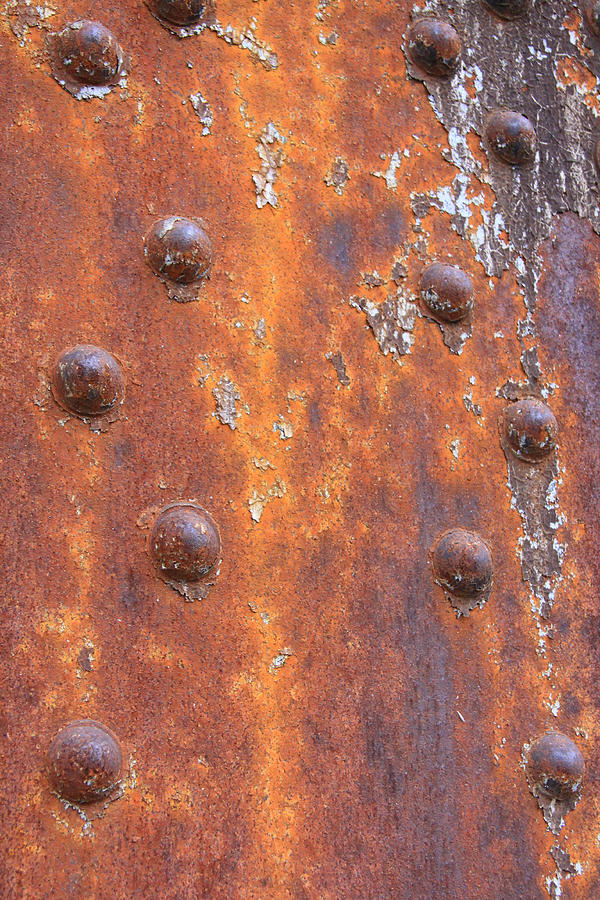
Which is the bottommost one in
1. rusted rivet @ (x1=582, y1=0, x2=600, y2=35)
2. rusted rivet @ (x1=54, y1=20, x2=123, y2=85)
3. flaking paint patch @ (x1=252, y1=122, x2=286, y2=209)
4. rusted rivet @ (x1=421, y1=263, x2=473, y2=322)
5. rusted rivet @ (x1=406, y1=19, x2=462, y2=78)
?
rusted rivet @ (x1=421, y1=263, x2=473, y2=322)

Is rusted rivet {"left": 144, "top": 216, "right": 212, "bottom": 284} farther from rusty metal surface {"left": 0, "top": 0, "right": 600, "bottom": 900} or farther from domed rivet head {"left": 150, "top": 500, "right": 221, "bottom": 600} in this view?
domed rivet head {"left": 150, "top": 500, "right": 221, "bottom": 600}

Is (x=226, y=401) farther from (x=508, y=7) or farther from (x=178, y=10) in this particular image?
(x=508, y=7)

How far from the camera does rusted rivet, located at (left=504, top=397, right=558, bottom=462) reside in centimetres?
102

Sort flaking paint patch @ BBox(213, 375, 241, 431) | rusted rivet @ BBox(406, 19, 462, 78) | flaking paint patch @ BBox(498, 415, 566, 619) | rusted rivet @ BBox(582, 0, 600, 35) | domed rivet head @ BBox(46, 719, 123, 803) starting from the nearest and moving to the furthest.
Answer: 1. domed rivet head @ BBox(46, 719, 123, 803)
2. flaking paint patch @ BBox(213, 375, 241, 431)
3. flaking paint patch @ BBox(498, 415, 566, 619)
4. rusted rivet @ BBox(406, 19, 462, 78)
5. rusted rivet @ BBox(582, 0, 600, 35)

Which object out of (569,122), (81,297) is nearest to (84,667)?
(81,297)

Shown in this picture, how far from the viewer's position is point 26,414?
80cm

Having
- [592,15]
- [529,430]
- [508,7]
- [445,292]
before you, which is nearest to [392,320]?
[445,292]

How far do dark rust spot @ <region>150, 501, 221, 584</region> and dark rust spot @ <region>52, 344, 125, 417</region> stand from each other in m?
0.12

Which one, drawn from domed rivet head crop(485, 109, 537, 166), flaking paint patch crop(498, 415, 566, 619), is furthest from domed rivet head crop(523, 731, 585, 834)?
domed rivet head crop(485, 109, 537, 166)

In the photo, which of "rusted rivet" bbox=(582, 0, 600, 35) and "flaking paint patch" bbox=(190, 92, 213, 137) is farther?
"rusted rivet" bbox=(582, 0, 600, 35)

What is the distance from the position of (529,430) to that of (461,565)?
20cm

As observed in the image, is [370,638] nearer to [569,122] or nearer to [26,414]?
[26,414]

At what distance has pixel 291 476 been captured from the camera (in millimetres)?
897

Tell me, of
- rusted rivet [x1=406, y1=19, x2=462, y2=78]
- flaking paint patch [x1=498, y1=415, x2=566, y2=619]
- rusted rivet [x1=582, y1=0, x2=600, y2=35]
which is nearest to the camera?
flaking paint patch [x1=498, y1=415, x2=566, y2=619]
